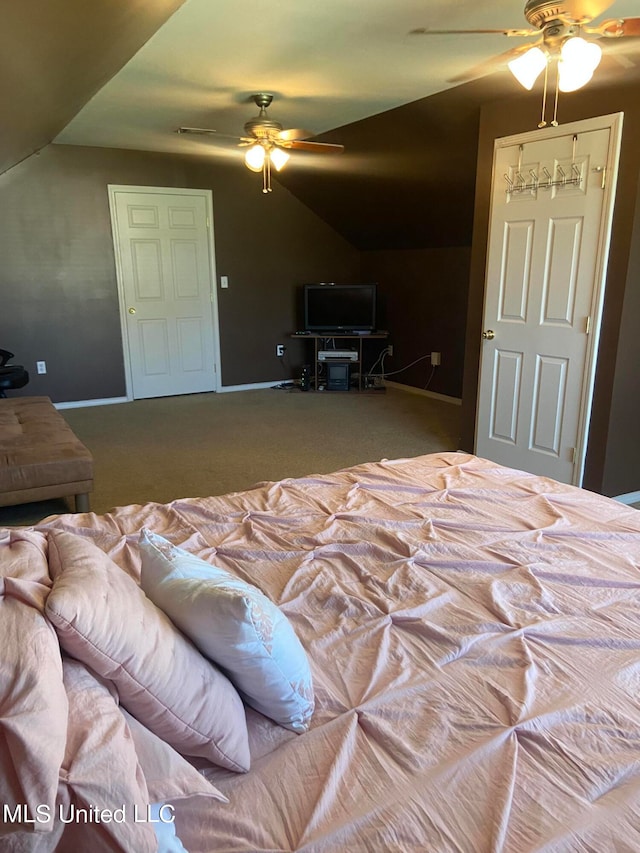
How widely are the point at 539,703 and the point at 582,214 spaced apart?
10.3ft

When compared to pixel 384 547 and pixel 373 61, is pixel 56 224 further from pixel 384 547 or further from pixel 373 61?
pixel 384 547

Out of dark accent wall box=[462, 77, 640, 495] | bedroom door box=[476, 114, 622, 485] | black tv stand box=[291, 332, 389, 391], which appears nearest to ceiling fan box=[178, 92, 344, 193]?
dark accent wall box=[462, 77, 640, 495]

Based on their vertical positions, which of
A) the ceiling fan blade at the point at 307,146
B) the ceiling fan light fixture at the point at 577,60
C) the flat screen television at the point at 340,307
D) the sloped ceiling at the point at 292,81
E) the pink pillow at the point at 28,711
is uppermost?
the sloped ceiling at the point at 292,81

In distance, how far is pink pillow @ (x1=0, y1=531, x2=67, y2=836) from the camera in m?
0.71

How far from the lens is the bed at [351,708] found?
2.70 ft

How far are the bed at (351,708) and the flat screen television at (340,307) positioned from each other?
552 cm

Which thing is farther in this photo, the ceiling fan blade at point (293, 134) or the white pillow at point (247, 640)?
the ceiling fan blade at point (293, 134)

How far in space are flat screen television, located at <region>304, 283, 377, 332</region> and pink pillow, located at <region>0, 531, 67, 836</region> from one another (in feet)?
20.5

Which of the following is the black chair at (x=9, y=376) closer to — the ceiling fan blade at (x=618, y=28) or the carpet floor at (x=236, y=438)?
the carpet floor at (x=236, y=438)

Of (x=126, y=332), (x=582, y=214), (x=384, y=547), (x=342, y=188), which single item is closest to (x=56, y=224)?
(x=126, y=332)

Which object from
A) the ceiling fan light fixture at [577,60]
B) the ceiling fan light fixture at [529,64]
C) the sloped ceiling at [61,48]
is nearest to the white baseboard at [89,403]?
the sloped ceiling at [61,48]

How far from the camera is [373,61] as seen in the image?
3420mm

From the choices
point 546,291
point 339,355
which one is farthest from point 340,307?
point 546,291

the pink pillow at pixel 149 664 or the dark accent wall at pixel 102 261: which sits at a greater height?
the dark accent wall at pixel 102 261
